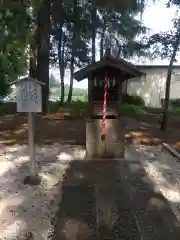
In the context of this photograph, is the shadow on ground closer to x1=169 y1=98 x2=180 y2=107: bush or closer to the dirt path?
the dirt path

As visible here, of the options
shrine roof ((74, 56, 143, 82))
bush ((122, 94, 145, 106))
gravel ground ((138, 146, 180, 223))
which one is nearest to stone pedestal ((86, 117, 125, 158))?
gravel ground ((138, 146, 180, 223))

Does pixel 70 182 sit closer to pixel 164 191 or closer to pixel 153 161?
pixel 164 191

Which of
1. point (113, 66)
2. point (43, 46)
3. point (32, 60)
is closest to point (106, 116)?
point (113, 66)

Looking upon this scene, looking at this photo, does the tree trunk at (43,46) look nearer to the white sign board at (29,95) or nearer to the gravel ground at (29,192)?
the gravel ground at (29,192)

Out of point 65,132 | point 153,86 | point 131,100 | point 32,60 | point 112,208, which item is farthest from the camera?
point 153,86

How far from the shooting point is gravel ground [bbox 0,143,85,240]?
128 inches

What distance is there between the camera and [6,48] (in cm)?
886

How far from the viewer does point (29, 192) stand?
4258 millimetres

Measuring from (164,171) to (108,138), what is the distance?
4.30ft

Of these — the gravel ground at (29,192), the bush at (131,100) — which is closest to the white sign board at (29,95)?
the gravel ground at (29,192)

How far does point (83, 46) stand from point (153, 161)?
1340cm

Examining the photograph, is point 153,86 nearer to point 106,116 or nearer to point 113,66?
point 106,116

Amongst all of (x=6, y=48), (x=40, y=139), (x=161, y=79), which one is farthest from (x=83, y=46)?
(x=40, y=139)

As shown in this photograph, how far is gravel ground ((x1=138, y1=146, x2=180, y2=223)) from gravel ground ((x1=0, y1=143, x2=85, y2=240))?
4.80 ft
